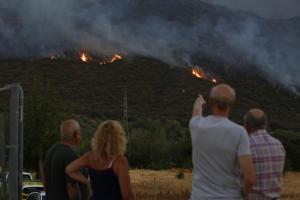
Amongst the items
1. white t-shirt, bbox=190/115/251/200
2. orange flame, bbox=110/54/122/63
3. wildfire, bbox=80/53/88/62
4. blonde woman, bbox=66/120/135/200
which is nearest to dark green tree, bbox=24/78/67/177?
blonde woman, bbox=66/120/135/200

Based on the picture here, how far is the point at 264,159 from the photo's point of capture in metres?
6.79

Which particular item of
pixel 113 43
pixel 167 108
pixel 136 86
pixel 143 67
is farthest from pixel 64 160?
pixel 113 43

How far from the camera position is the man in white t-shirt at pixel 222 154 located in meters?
6.33

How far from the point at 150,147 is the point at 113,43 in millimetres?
79119

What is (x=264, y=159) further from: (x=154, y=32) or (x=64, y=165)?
(x=154, y=32)

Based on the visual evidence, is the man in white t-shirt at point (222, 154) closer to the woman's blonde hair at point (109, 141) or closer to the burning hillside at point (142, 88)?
the woman's blonde hair at point (109, 141)

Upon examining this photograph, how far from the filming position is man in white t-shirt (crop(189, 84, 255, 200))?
6328 millimetres

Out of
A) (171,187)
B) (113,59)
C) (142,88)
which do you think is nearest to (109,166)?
(171,187)

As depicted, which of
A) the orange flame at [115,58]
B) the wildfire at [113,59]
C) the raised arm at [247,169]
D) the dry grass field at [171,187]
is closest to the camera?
the raised arm at [247,169]

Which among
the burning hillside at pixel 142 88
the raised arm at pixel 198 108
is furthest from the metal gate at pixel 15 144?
the burning hillside at pixel 142 88

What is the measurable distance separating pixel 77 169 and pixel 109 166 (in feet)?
1.81

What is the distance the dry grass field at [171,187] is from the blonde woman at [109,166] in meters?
12.3

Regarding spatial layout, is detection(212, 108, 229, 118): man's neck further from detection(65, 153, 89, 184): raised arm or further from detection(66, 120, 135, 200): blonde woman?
detection(65, 153, 89, 184): raised arm

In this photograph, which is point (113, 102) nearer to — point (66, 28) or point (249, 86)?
point (249, 86)
